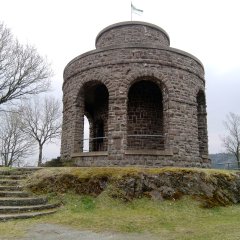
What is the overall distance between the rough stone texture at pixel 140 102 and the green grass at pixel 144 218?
3110 millimetres

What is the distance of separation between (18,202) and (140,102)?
26.4 feet

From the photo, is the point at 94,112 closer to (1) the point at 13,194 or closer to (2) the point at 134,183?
(2) the point at 134,183

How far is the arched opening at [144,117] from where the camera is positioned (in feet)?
47.5

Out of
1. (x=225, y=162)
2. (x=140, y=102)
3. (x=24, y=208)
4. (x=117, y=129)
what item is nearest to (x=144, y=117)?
(x=140, y=102)

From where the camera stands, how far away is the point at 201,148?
15391 mm

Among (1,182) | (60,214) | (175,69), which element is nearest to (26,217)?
(60,214)

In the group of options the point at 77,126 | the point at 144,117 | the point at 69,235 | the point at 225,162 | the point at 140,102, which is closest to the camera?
the point at 69,235

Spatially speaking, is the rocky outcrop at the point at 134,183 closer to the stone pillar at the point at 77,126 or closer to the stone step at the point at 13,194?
the stone step at the point at 13,194

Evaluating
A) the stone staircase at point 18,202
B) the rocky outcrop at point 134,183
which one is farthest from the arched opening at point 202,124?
the stone staircase at point 18,202

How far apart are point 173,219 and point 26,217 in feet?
12.6

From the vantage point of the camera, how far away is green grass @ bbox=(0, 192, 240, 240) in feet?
22.7

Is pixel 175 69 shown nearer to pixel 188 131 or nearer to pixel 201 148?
pixel 188 131

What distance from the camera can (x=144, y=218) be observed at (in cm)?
818

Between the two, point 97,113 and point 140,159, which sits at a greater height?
point 97,113
